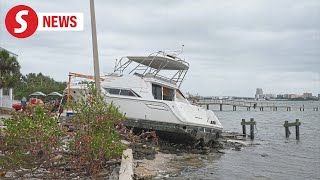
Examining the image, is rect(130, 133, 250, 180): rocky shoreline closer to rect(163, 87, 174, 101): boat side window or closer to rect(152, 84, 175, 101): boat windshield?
rect(152, 84, 175, 101): boat windshield

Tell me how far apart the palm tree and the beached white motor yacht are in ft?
29.1

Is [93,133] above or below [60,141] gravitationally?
above

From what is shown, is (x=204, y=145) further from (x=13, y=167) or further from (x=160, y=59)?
(x=13, y=167)

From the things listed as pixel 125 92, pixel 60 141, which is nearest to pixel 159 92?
pixel 125 92

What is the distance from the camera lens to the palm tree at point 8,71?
2464 centimetres

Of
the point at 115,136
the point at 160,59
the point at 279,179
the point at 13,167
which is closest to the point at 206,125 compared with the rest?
the point at 160,59

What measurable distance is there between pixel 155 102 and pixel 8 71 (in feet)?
45.6

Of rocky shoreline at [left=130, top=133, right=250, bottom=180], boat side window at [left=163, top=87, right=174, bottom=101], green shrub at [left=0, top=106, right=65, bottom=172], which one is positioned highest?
boat side window at [left=163, top=87, right=174, bottom=101]

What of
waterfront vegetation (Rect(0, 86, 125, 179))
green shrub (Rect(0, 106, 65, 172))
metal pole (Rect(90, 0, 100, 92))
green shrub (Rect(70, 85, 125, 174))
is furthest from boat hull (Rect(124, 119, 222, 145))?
green shrub (Rect(0, 106, 65, 172))

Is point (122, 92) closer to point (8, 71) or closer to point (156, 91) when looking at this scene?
point (156, 91)

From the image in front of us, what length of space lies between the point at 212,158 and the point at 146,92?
4.06 m

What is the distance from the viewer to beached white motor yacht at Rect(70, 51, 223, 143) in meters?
16.5

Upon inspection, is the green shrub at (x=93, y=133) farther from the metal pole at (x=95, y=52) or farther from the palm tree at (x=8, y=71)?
the palm tree at (x=8, y=71)

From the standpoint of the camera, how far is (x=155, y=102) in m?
16.6
